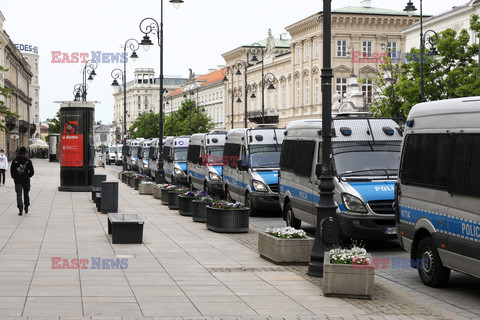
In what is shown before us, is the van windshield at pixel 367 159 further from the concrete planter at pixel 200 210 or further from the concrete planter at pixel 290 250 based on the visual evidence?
the concrete planter at pixel 200 210

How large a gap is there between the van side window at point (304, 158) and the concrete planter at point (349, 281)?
6.30m

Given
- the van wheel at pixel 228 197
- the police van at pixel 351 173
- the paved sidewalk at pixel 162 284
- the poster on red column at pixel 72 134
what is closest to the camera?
the paved sidewalk at pixel 162 284

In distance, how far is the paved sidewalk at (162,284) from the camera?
8.31 metres

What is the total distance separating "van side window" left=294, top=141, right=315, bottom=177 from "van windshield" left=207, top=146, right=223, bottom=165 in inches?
424

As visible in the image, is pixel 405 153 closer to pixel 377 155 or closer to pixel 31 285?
A: pixel 377 155

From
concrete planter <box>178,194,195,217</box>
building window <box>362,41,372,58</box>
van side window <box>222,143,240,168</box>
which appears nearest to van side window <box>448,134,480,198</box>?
concrete planter <box>178,194,195,217</box>

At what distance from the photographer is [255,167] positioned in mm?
21438

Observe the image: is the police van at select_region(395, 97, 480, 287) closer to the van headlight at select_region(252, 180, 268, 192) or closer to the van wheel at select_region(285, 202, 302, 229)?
the van wheel at select_region(285, 202, 302, 229)

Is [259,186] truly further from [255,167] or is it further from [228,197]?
[228,197]

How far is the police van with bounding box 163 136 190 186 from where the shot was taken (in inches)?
1314

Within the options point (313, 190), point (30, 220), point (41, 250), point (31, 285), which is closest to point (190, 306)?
point (31, 285)

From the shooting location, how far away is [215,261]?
12.2 meters

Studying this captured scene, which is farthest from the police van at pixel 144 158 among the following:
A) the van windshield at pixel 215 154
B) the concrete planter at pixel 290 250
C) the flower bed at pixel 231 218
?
the concrete planter at pixel 290 250

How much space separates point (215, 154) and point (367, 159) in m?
13.5
